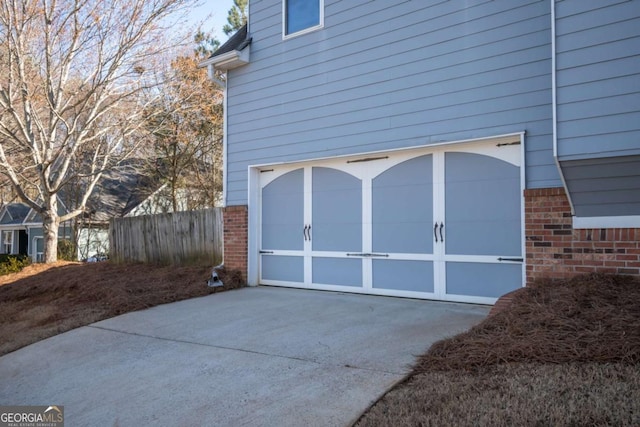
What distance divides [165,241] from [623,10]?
9.64 metres

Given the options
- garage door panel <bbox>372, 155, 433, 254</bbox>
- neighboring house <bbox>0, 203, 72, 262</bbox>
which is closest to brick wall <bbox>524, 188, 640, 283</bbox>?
garage door panel <bbox>372, 155, 433, 254</bbox>

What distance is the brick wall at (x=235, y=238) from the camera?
8.95m

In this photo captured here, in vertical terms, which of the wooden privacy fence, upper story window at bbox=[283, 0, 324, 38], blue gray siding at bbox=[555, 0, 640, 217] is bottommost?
the wooden privacy fence

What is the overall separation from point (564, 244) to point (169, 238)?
8374 millimetres

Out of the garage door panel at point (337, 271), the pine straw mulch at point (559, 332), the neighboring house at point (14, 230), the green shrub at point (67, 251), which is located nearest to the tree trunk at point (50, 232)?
the green shrub at point (67, 251)

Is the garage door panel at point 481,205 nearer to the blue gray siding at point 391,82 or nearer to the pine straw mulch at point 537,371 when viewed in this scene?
the blue gray siding at point 391,82

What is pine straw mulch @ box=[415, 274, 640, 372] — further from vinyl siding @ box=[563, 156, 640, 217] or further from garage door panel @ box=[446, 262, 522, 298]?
garage door panel @ box=[446, 262, 522, 298]

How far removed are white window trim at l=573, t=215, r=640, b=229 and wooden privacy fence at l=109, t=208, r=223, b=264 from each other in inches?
256

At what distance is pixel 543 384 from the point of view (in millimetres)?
3215

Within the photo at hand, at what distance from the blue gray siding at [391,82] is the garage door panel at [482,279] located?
3.86ft

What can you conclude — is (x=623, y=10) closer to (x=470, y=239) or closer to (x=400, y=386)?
(x=470, y=239)

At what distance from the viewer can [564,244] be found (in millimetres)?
5648

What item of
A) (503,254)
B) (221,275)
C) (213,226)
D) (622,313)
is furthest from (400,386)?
(213,226)

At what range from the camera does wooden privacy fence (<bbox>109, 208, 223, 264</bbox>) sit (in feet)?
32.9
